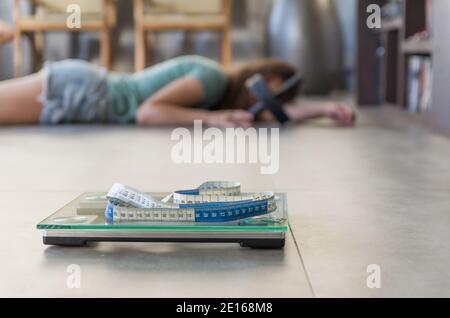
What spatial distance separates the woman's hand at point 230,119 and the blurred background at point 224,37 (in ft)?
4.15

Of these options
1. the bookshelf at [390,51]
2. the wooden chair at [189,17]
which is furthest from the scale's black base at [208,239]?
the wooden chair at [189,17]

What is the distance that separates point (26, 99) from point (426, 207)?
2.00 meters

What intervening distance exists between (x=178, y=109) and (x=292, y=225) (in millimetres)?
1873

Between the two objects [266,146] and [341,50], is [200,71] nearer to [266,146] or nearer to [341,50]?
[266,146]

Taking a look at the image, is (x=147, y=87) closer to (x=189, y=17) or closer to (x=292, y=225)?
(x=189, y=17)

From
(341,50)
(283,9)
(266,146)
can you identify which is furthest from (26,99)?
(341,50)

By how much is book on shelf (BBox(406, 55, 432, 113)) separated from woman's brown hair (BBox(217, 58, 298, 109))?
0.62 metres

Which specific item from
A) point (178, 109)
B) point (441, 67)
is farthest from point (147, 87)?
point (441, 67)

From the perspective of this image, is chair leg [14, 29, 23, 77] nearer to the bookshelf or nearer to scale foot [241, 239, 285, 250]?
the bookshelf

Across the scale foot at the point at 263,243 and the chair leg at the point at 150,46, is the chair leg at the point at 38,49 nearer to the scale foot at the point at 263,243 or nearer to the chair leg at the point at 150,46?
the chair leg at the point at 150,46

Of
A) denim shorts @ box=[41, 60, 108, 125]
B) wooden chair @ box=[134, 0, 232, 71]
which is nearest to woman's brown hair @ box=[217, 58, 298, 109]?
denim shorts @ box=[41, 60, 108, 125]

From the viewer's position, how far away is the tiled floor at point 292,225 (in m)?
0.73

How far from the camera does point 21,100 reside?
9.12ft

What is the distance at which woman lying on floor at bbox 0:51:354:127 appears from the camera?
2770 millimetres
